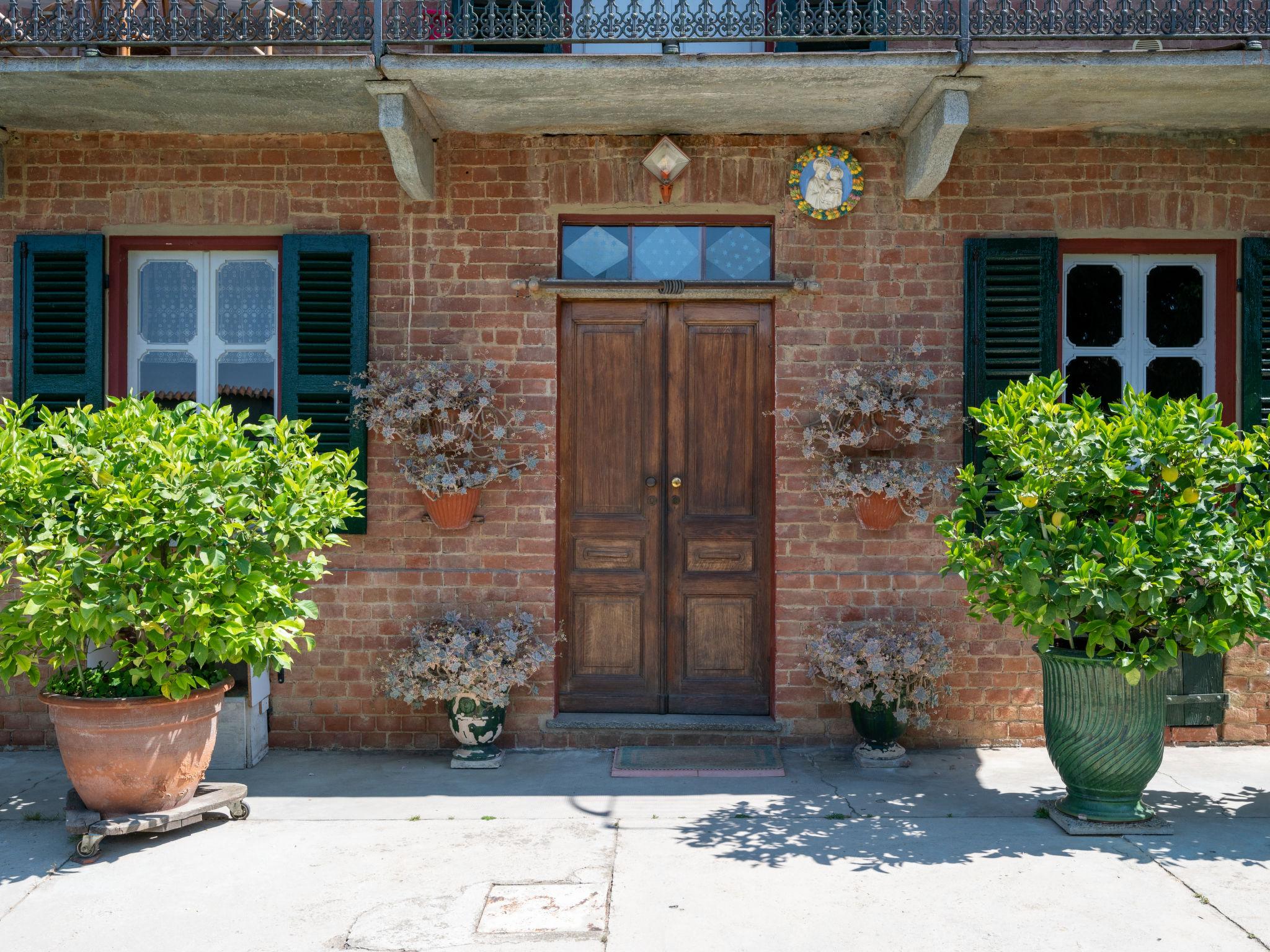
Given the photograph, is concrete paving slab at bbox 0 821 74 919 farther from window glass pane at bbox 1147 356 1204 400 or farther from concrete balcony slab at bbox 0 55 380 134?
window glass pane at bbox 1147 356 1204 400

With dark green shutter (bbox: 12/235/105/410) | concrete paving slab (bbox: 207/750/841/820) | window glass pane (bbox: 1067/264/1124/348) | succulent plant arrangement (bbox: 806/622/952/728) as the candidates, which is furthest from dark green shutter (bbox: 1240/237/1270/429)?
dark green shutter (bbox: 12/235/105/410)

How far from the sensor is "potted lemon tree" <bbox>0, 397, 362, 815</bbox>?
435cm

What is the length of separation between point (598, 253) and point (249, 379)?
7.19ft

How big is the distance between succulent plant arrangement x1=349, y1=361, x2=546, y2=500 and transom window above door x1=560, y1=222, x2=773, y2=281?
86 centimetres

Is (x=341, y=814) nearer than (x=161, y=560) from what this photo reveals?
No

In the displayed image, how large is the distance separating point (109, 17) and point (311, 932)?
4.62 metres

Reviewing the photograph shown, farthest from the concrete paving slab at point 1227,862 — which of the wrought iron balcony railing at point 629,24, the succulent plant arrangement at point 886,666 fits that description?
the wrought iron balcony railing at point 629,24

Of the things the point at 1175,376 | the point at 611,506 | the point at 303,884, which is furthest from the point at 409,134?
the point at 1175,376

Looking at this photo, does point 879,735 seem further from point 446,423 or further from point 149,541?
point 149,541

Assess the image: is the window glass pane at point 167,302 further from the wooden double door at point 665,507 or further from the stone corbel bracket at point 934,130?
the stone corbel bracket at point 934,130

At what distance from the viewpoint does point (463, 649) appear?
18.4 ft

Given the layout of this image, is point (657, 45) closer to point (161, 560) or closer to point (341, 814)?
point (161, 560)

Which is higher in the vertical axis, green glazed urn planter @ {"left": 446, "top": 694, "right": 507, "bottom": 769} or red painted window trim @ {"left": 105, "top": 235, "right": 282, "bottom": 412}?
red painted window trim @ {"left": 105, "top": 235, "right": 282, "bottom": 412}

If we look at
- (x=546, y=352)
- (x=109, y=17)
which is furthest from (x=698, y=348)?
(x=109, y=17)
